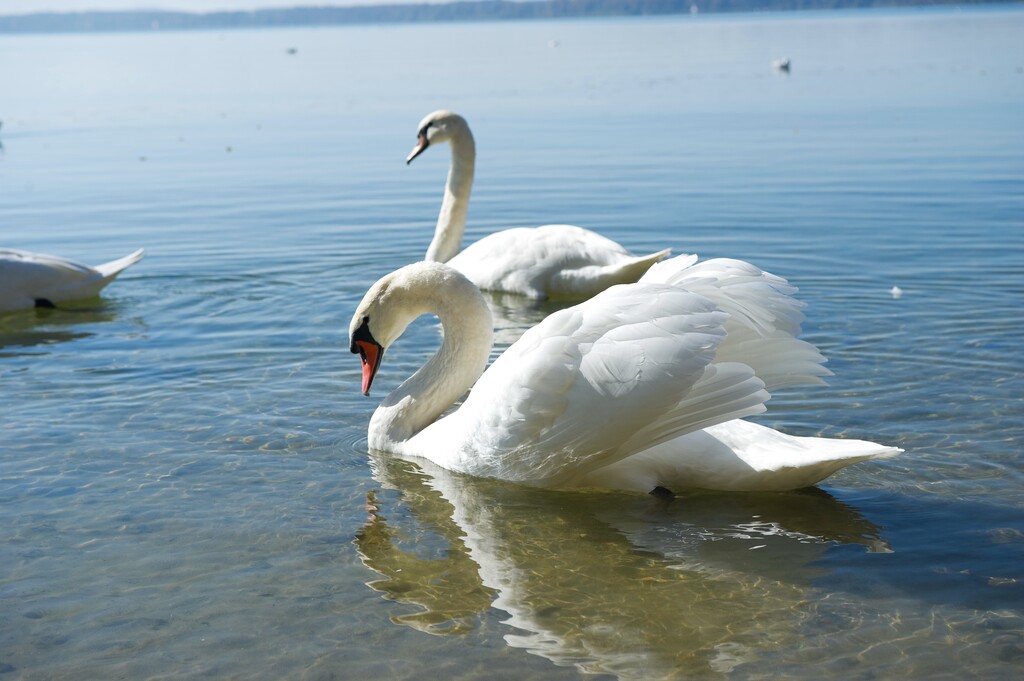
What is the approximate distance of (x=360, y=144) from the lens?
23.0 metres

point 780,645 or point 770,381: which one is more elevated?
point 770,381

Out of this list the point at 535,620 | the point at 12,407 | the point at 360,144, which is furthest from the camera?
the point at 360,144

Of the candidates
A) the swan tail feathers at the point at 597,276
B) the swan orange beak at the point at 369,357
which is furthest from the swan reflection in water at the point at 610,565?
the swan tail feathers at the point at 597,276

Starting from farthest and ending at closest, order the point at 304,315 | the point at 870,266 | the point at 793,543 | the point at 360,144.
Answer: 1. the point at 360,144
2. the point at 870,266
3. the point at 304,315
4. the point at 793,543

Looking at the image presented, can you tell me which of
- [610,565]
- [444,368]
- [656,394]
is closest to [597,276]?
[444,368]

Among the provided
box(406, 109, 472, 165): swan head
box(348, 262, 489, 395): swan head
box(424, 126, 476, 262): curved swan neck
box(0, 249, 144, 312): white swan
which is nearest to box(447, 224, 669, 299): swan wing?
box(424, 126, 476, 262): curved swan neck

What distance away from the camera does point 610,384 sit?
538cm

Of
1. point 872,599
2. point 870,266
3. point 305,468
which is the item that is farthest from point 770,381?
point 870,266

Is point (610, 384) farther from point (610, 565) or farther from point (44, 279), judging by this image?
point (44, 279)

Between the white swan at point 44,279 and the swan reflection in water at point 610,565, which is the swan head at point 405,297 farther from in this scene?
the white swan at point 44,279

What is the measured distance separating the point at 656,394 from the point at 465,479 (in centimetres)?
148

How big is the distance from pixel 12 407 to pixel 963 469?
5567 mm

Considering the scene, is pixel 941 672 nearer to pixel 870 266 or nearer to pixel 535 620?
pixel 535 620

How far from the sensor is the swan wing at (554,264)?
1030cm
